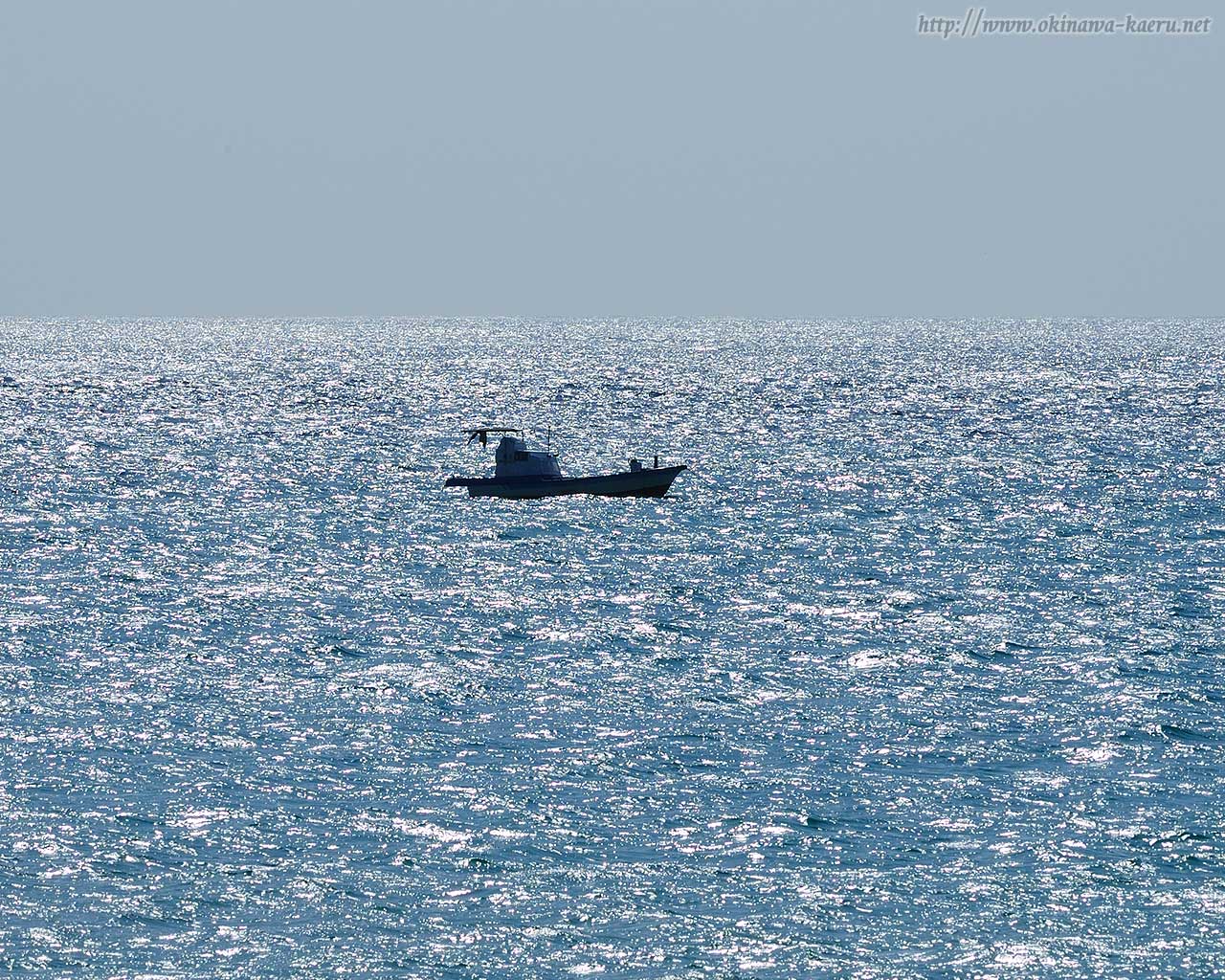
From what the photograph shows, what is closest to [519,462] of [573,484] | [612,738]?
[573,484]

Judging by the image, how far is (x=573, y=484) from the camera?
85812mm

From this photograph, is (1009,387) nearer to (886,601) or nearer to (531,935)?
(886,601)

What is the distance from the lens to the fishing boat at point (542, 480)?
279 feet

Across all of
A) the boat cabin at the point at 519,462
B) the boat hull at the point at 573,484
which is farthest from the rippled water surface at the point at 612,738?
the boat cabin at the point at 519,462

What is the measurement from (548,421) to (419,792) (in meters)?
108

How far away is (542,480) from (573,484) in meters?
1.59

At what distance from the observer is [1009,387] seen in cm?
19738

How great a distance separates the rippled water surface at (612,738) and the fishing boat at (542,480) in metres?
1.16

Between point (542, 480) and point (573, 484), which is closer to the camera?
point (542, 480)

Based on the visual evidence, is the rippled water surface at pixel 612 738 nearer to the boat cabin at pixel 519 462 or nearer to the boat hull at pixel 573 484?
the boat hull at pixel 573 484

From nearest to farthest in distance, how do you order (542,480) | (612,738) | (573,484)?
(612,738) < (542,480) < (573,484)

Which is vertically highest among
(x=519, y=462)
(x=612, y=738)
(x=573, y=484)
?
(x=519, y=462)

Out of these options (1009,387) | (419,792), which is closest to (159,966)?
(419,792)

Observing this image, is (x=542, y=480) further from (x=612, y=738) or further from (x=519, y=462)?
(x=612, y=738)
